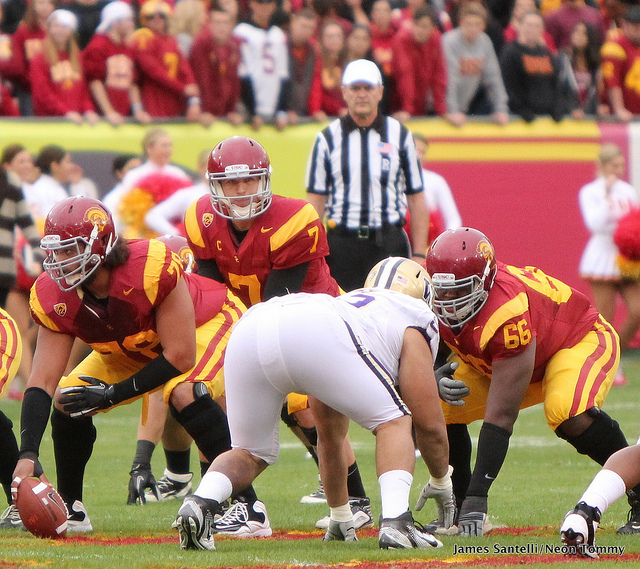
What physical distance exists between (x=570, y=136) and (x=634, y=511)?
297 inches

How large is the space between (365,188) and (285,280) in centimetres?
206

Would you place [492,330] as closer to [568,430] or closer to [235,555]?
[568,430]

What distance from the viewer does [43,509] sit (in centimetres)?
444

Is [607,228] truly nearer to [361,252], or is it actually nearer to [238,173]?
[361,252]

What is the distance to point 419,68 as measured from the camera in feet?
36.7

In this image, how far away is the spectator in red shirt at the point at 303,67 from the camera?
1084 cm

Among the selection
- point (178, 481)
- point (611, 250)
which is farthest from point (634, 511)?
point (611, 250)

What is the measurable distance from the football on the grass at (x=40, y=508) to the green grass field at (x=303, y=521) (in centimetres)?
6

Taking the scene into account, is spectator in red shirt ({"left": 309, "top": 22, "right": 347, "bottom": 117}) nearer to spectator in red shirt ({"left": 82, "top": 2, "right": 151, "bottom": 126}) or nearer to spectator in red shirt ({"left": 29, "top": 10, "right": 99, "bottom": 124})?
spectator in red shirt ({"left": 82, "top": 2, "right": 151, "bottom": 126})

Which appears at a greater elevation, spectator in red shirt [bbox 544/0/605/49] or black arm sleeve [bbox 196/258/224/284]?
spectator in red shirt [bbox 544/0/605/49]

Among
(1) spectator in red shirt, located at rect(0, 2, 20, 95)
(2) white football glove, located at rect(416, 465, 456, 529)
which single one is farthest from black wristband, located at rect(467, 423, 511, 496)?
(1) spectator in red shirt, located at rect(0, 2, 20, 95)

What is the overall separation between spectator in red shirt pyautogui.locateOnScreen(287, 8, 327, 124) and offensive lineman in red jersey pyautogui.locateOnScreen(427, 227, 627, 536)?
20.2 feet

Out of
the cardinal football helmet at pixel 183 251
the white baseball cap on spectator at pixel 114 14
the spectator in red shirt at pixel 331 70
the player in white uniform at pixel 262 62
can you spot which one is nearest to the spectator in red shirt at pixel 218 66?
the player in white uniform at pixel 262 62

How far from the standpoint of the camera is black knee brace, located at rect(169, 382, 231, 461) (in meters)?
4.81
